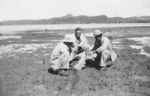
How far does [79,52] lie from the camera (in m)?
6.60

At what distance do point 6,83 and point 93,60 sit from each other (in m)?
3.88

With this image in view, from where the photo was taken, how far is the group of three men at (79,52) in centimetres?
556

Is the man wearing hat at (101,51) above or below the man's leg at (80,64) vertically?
above

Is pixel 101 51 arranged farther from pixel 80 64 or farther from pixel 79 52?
pixel 79 52

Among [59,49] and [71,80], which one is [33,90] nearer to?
[71,80]

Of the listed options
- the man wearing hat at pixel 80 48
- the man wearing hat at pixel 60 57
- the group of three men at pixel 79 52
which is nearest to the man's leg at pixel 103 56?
the group of three men at pixel 79 52

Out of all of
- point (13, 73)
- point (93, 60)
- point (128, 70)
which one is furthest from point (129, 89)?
point (13, 73)

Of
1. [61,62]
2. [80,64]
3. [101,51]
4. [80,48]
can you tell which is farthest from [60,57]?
[101,51]

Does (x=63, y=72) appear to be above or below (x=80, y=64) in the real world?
below

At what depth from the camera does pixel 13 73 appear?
20.0 feet

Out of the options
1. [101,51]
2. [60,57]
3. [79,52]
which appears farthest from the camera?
[79,52]

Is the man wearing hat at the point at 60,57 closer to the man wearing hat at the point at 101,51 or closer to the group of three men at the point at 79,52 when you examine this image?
the group of three men at the point at 79,52

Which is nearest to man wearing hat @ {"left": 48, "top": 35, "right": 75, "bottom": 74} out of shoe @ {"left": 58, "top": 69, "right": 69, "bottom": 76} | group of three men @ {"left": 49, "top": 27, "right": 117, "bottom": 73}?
group of three men @ {"left": 49, "top": 27, "right": 117, "bottom": 73}

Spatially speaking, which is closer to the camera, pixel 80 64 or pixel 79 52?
pixel 80 64
